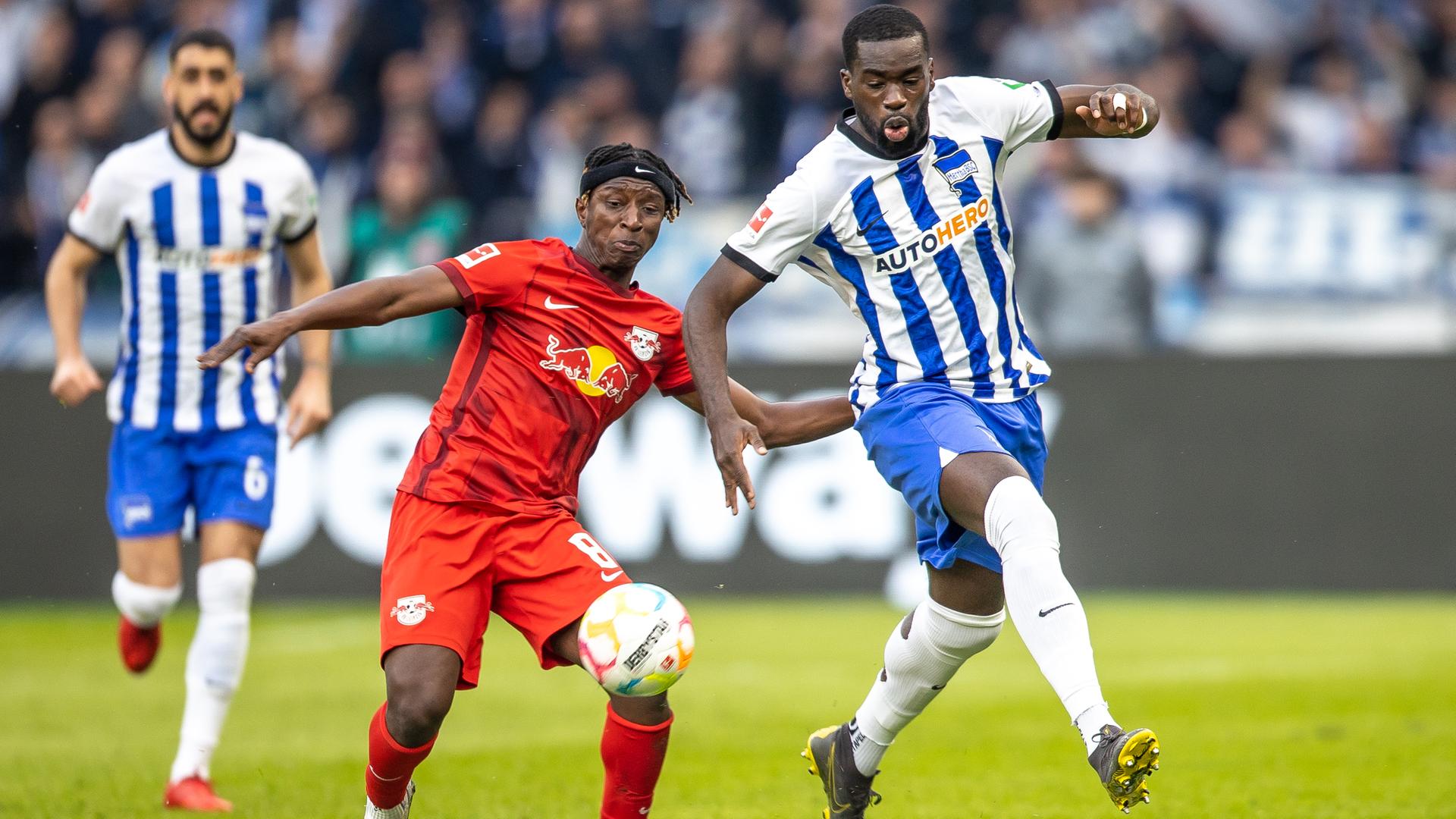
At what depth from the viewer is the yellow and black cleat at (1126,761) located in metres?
4.04

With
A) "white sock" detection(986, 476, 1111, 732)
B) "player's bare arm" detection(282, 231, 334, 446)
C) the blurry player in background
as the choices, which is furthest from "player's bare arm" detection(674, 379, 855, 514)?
the blurry player in background

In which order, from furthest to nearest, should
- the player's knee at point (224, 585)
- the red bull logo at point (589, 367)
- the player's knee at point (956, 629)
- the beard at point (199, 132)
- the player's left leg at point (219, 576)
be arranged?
the beard at point (199, 132) < the player's knee at point (224, 585) < the player's left leg at point (219, 576) < the player's knee at point (956, 629) < the red bull logo at point (589, 367)

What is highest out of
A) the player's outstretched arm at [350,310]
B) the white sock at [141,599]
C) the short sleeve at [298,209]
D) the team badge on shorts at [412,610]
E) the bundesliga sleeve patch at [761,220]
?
the bundesliga sleeve patch at [761,220]

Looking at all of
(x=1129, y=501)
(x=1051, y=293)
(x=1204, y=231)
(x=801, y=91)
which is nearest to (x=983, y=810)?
(x=1129, y=501)

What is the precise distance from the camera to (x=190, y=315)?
674 centimetres

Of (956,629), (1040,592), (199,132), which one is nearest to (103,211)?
(199,132)

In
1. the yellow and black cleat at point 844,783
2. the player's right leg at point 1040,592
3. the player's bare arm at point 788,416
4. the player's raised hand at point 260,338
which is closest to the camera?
the player's right leg at point 1040,592

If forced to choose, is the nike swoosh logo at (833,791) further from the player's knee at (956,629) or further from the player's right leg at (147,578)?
the player's right leg at (147,578)

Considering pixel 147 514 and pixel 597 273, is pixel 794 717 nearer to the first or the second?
pixel 147 514

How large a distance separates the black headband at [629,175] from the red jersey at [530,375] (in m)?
0.24

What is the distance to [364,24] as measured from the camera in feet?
44.4

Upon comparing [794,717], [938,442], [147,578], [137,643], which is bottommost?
[794,717]

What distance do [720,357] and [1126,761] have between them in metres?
1.58

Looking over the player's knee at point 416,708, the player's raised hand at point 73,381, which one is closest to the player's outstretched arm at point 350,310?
the player's knee at point 416,708
